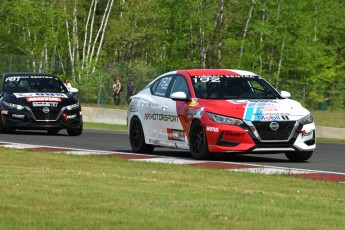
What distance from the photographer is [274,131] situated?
18.4 metres

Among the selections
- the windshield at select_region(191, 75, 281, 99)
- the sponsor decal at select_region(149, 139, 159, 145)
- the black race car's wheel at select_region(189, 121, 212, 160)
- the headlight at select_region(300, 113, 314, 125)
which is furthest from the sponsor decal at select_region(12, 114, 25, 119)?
the headlight at select_region(300, 113, 314, 125)

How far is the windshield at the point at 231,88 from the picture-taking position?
1928 centimetres

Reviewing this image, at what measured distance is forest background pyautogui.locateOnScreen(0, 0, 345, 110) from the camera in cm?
4819

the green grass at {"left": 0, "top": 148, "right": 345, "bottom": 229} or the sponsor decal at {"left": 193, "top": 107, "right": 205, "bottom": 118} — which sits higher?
the green grass at {"left": 0, "top": 148, "right": 345, "bottom": 229}

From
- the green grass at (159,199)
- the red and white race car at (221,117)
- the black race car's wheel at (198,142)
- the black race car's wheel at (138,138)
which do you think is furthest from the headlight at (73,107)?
the green grass at (159,199)

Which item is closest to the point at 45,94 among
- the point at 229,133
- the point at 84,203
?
the point at 229,133

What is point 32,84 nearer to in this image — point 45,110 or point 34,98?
A: point 34,98

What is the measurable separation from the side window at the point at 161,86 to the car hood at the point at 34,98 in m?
7.16

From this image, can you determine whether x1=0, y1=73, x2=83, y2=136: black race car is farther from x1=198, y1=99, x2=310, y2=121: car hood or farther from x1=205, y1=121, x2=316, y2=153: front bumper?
x1=205, y1=121, x2=316, y2=153: front bumper

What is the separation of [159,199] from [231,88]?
8.02 m

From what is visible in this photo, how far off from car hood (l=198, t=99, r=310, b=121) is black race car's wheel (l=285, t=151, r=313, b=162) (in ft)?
2.26

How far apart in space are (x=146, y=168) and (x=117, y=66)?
106ft

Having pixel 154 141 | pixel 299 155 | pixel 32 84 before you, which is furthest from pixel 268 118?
pixel 32 84

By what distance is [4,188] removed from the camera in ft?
40.2
